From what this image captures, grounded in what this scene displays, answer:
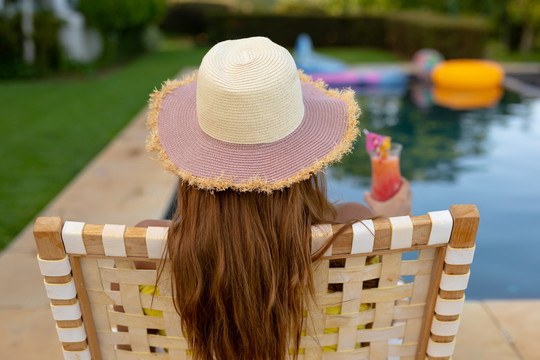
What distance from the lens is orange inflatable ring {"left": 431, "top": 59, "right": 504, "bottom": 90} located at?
8.02m

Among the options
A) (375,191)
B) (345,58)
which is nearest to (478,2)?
(345,58)

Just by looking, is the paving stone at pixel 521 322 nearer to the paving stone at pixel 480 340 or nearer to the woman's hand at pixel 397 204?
the paving stone at pixel 480 340

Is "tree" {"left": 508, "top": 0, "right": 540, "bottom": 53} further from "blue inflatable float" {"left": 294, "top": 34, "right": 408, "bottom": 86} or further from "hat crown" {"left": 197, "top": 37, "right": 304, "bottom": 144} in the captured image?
"hat crown" {"left": 197, "top": 37, "right": 304, "bottom": 144}

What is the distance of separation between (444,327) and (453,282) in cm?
13

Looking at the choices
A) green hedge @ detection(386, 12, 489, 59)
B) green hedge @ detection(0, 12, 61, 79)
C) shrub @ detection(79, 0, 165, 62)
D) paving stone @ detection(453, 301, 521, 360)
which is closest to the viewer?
paving stone @ detection(453, 301, 521, 360)

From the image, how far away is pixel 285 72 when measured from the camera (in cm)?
107

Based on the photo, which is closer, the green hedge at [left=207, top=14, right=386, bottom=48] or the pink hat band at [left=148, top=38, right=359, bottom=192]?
the pink hat band at [left=148, top=38, right=359, bottom=192]

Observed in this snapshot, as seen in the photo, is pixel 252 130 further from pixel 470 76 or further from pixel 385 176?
pixel 470 76

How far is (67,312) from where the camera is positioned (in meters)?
1.07

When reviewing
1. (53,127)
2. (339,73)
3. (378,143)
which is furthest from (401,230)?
(339,73)

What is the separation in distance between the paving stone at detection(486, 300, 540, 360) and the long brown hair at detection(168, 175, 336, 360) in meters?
1.37

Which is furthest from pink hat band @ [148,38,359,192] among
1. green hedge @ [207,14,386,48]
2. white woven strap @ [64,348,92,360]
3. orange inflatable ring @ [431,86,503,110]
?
green hedge @ [207,14,386,48]

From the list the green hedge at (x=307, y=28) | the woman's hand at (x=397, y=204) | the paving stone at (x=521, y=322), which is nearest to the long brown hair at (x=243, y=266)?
the woman's hand at (x=397, y=204)

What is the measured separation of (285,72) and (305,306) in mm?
533
